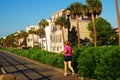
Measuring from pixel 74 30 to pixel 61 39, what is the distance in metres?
5.07

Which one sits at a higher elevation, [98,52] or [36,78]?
[98,52]

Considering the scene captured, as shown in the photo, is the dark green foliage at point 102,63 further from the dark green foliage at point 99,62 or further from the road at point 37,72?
the road at point 37,72

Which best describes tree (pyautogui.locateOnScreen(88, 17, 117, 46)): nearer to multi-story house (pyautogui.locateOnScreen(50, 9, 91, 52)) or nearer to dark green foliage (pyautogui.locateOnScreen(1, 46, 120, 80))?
multi-story house (pyautogui.locateOnScreen(50, 9, 91, 52))

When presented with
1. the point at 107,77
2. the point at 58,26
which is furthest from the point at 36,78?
the point at 58,26

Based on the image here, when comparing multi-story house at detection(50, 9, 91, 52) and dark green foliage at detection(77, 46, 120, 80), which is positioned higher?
multi-story house at detection(50, 9, 91, 52)

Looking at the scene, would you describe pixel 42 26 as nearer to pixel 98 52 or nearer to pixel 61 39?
pixel 61 39

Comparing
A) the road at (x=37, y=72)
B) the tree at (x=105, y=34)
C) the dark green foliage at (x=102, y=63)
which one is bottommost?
the road at (x=37, y=72)

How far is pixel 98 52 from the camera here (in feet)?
42.8

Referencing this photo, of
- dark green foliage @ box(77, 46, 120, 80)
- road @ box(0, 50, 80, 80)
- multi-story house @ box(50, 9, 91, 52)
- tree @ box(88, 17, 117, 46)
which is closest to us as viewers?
dark green foliage @ box(77, 46, 120, 80)

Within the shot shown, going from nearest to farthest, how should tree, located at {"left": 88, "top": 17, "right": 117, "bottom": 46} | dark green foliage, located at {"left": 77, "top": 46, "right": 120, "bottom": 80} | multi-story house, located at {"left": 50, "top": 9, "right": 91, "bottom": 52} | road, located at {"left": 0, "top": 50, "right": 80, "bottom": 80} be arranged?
dark green foliage, located at {"left": 77, "top": 46, "right": 120, "bottom": 80} → road, located at {"left": 0, "top": 50, "right": 80, "bottom": 80} → tree, located at {"left": 88, "top": 17, "right": 117, "bottom": 46} → multi-story house, located at {"left": 50, "top": 9, "right": 91, "bottom": 52}

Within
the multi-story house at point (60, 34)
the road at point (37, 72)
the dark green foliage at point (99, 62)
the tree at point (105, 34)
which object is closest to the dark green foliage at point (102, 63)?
the dark green foliage at point (99, 62)

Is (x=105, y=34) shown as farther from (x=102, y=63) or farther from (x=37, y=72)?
(x=102, y=63)

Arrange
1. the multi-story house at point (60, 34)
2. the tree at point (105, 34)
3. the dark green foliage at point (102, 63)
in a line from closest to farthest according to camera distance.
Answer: the dark green foliage at point (102, 63), the tree at point (105, 34), the multi-story house at point (60, 34)

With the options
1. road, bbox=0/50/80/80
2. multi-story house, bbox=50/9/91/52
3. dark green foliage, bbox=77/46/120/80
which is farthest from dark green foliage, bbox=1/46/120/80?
multi-story house, bbox=50/9/91/52
